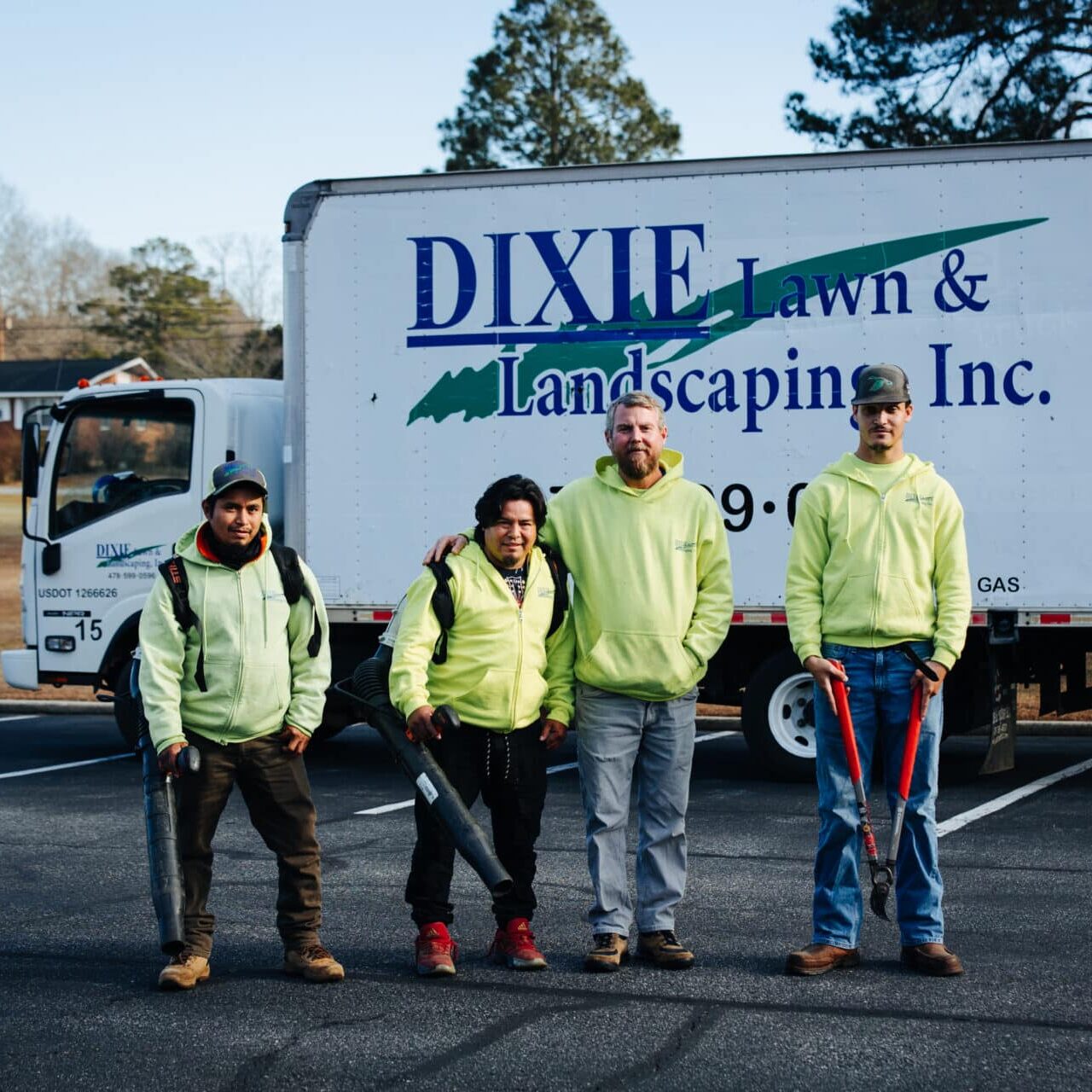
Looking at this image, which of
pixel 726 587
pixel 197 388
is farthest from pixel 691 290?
pixel 726 587

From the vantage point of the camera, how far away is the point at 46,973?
5.68 m

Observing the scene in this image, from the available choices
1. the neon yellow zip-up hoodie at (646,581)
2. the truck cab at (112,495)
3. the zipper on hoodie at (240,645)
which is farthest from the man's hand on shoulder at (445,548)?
the truck cab at (112,495)

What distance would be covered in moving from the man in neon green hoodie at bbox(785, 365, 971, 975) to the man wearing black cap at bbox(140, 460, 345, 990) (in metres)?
1.73

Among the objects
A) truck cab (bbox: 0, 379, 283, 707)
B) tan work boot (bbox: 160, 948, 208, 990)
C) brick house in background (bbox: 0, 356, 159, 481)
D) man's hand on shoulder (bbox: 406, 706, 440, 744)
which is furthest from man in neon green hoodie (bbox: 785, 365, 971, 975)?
brick house in background (bbox: 0, 356, 159, 481)

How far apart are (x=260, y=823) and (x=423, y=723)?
0.72 metres

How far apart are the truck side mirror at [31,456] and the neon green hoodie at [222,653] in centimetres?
611

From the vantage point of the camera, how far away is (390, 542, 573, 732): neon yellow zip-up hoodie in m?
5.55

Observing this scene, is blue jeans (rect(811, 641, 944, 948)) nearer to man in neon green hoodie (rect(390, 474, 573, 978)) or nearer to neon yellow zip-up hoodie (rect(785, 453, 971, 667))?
neon yellow zip-up hoodie (rect(785, 453, 971, 667))

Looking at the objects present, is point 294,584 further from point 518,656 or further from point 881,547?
point 881,547

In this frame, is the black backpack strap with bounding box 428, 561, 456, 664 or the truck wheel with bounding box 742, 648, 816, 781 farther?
the truck wheel with bounding box 742, 648, 816, 781

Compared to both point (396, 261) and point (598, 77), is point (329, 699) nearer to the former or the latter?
point (396, 261)

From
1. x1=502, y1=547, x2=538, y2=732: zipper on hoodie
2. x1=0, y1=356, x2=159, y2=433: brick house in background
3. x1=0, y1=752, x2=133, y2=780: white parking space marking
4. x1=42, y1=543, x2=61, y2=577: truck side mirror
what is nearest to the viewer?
x1=502, y1=547, x2=538, y2=732: zipper on hoodie

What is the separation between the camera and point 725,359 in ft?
32.4

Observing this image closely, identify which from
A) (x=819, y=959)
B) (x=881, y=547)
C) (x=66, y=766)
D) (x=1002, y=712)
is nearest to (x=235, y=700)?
(x=819, y=959)
